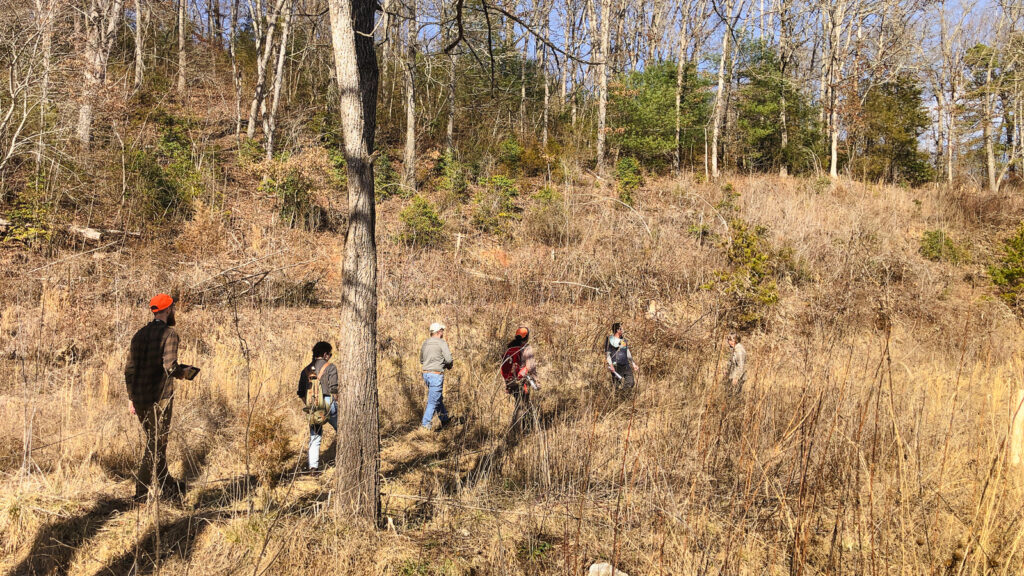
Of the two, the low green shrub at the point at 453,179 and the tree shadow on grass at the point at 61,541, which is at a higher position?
the low green shrub at the point at 453,179

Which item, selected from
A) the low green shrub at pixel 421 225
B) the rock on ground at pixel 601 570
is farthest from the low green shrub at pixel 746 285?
the rock on ground at pixel 601 570

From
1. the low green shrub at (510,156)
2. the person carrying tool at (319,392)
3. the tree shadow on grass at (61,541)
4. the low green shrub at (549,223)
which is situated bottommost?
the tree shadow on grass at (61,541)

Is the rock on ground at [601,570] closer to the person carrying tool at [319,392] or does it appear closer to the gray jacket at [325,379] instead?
the person carrying tool at [319,392]

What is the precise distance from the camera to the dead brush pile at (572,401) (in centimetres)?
325

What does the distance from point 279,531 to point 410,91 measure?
1589cm

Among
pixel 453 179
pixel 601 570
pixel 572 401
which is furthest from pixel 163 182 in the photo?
pixel 601 570

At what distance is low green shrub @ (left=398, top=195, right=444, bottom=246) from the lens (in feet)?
46.3

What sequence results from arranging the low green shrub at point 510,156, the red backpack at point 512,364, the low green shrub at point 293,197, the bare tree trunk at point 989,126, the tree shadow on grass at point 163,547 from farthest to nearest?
the bare tree trunk at point 989,126 → the low green shrub at point 510,156 → the low green shrub at point 293,197 → the red backpack at point 512,364 → the tree shadow on grass at point 163,547

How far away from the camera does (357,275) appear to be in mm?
3717

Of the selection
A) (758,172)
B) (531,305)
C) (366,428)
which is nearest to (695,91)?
(758,172)

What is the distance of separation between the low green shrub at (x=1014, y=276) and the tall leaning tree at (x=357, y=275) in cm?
1259

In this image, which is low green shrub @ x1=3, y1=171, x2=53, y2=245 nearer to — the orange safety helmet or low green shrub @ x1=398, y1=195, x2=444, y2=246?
low green shrub @ x1=398, y1=195, x2=444, y2=246

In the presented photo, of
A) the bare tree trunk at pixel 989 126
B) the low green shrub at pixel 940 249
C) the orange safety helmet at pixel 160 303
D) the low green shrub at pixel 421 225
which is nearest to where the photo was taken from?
the orange safety helmet at pixel 160 303

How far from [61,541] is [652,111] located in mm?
21413
